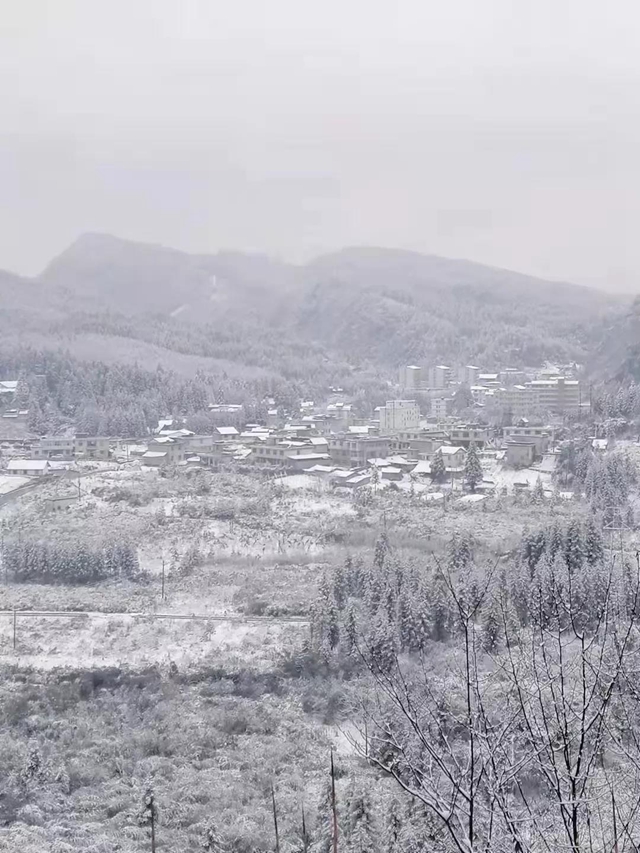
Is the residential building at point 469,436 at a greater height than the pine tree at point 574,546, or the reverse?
the residential building at point 469,436

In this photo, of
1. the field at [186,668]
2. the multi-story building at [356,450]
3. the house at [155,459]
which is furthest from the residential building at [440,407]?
the field at [186,668]

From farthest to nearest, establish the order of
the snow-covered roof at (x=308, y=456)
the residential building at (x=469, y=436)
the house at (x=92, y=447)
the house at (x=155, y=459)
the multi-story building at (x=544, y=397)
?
the multi-story building at (x=544, y=397) < the house at (x=92, y=447) < the residential building at (x=469, y=436) < the house at (x=155, y=459) < the snow-covered roof at (x=308, y=456)

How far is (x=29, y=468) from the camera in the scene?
15.4m

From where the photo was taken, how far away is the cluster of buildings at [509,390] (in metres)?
23.0

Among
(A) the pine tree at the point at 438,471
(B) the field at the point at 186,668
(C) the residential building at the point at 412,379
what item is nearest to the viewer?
(B) the field at the point at 186,668

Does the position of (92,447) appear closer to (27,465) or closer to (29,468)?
(27,465)

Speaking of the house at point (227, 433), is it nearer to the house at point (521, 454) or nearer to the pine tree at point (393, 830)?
the house at point (521, 454)

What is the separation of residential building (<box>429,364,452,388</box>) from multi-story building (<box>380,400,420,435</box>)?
36.9 feet

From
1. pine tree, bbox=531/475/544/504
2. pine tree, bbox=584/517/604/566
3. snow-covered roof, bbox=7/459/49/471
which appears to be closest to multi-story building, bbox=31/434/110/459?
snow-covered roof, bbox=7/459/49/471

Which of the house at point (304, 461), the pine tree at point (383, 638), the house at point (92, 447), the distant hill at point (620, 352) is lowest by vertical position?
the pine tree at point (383, 638)

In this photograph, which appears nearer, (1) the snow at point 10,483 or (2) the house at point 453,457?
(1) the snow at point 10,483

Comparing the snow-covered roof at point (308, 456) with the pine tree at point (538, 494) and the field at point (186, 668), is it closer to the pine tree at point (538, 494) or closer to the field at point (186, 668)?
the field at point (186, 668)

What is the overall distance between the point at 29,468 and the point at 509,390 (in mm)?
15271

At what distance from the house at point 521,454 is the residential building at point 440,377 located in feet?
56.5
